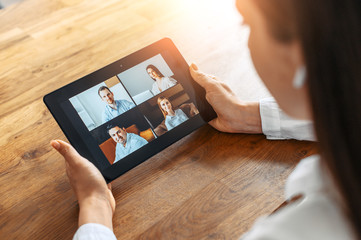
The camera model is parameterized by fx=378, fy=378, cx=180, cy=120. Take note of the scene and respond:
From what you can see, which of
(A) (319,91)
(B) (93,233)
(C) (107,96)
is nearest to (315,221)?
(A) (319,91)

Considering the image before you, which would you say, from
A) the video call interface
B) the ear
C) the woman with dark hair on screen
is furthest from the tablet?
the ear

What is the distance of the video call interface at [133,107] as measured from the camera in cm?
84

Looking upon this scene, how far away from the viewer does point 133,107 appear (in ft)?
2.86

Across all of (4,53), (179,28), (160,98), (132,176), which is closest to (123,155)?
(132,176)

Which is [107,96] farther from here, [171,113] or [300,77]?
[300,77]

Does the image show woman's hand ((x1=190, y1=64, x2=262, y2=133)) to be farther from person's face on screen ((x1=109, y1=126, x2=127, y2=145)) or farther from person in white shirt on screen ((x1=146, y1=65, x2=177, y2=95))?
person's face on screen ((x1=109, y1=126, x2=127, y2=145))

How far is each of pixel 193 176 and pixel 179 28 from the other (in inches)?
24.9

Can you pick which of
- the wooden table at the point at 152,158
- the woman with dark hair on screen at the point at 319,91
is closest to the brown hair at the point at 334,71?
the woman with dark hair on screen at the point at 319,91

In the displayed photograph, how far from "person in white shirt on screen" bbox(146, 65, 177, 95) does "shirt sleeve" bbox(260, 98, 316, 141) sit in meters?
0.24

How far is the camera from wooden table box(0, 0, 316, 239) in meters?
0.77

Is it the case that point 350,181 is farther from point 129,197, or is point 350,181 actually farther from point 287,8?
point 129,197

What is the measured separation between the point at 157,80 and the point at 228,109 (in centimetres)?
19

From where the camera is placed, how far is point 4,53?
1.31 m

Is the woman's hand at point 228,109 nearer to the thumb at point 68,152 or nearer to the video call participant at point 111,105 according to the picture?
the video call participant at point 111,105
